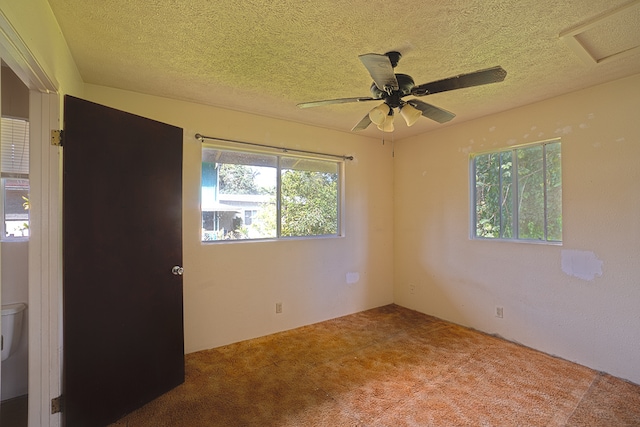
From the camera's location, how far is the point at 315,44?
1.86 m

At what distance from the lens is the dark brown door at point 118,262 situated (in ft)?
5.70

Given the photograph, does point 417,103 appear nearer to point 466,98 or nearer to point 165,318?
point 466,98

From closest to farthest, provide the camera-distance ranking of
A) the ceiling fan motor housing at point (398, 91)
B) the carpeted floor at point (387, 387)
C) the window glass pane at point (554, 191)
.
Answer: the ceiling fan motor housing at point (398, 91), the carpeted floor at point (387, 387), the window glass pane at point (554, 191)

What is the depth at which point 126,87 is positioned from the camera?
2480mm

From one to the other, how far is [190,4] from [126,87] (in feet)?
4.44

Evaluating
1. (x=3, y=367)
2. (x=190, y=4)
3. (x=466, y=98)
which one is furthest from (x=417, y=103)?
(x=3, y=367)

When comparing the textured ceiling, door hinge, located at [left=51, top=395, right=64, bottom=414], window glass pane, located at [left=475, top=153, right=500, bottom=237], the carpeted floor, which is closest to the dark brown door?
door hinge, located at [left=51, top=395, right=64, bottom=414]

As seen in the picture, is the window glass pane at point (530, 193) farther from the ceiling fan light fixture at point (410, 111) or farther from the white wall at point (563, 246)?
the ceiling fan light fixture at point (410, 111)

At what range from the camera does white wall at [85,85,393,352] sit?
9.08ft

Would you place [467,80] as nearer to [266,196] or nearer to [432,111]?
[432,111]

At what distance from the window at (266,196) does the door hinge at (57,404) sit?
4.95ft

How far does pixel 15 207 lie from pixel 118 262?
991 millimetres

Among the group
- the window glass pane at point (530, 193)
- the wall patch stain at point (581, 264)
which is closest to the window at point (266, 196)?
the window glass pane at point (530, 193)

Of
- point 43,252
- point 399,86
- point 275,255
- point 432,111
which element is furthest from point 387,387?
point 43,252
